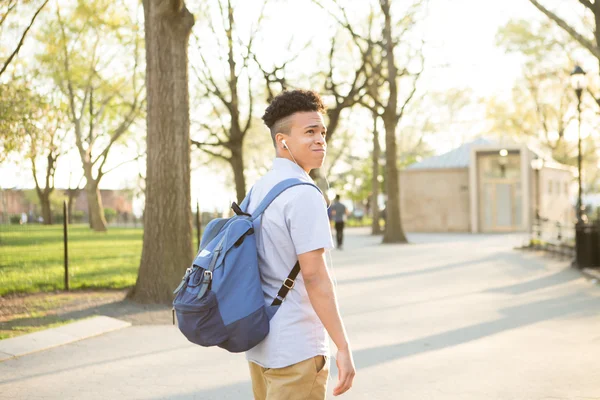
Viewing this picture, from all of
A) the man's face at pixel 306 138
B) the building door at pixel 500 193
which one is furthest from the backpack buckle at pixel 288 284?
the building door at pixel 500 193

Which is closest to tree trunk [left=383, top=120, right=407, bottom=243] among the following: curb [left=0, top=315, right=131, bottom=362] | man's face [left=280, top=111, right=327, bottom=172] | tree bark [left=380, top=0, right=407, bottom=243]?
tree bark [left=380, top=0, right=407, bottom=243]

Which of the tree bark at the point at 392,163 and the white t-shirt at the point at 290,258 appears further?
the tree bark at the point at 392,163

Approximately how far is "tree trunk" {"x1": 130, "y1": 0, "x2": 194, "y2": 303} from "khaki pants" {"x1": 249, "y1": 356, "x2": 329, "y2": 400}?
7.52 metres

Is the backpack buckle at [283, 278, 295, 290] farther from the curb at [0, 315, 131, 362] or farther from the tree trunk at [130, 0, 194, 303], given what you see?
the tree trunk at [130, 0, 194, 303]

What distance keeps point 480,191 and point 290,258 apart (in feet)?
121

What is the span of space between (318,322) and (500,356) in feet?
14.5

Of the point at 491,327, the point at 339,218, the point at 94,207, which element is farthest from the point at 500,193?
the point at 491,327

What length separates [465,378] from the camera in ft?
18.3

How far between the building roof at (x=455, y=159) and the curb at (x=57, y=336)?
33.1 m

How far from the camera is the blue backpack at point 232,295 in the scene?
244cm

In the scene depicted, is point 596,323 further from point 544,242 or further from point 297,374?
point 544,242

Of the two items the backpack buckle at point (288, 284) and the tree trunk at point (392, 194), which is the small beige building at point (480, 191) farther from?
the backpack buckle at point (288, 284)

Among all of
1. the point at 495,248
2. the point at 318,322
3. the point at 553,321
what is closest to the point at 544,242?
the point at 495,248

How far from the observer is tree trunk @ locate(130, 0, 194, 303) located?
9.81m
